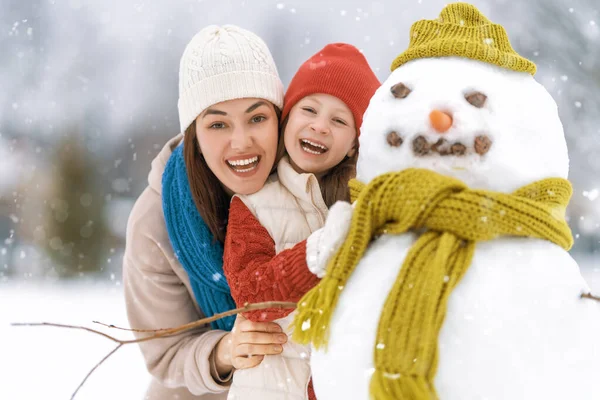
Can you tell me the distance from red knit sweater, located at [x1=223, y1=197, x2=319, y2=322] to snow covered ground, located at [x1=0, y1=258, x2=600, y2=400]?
1.57m

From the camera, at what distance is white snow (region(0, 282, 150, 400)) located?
95.7 inches

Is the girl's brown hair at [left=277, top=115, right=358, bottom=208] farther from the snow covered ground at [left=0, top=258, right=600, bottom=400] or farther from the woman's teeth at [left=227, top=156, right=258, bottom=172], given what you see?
the snow covered ground at [left=0, top=258, right=600, bottom=400]

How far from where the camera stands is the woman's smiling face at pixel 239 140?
3.87 feet

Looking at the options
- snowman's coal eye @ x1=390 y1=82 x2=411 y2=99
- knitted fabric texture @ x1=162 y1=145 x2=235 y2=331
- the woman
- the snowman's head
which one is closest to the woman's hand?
the woman

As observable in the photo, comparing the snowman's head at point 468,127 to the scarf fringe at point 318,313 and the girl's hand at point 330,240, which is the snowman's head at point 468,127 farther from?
the scarf fringe at point 318,313

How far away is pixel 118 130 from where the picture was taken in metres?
4.00

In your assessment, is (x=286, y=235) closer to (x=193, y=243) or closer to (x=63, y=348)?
(x=193, y=243)

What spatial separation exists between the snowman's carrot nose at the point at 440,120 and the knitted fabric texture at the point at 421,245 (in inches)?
2.5

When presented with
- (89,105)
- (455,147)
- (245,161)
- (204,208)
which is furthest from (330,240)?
(89,105)

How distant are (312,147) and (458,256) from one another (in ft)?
1.55

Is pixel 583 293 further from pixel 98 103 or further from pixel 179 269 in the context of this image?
pixel 98 103

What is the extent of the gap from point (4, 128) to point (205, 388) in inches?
131

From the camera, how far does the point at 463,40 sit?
0.85m

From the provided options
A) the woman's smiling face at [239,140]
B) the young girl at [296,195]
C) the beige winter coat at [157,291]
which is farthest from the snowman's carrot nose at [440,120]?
the beige winter coat at [157,291]
